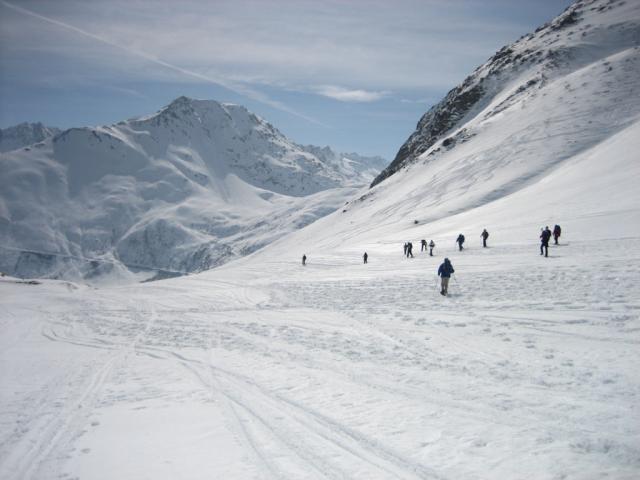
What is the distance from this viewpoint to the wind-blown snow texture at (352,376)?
6684 mm

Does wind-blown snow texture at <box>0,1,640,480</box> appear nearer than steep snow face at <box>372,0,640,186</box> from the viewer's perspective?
Yes

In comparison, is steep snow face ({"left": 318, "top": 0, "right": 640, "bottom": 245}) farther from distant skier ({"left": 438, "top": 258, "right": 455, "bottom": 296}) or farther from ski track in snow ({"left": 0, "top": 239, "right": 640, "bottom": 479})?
ski track in snow ({"left": 0, "top": 239, "right": 640, "bottom": 479})

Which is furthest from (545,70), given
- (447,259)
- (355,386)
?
(355,386)

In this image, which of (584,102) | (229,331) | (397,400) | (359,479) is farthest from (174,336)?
(584,102)

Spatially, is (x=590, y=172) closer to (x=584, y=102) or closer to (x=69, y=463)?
(x=584, y=102)

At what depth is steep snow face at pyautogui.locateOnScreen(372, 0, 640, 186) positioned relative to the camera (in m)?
89.4

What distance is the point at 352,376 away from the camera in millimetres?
10094

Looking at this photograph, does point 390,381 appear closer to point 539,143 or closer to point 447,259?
point 447,259

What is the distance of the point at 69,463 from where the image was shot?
23.9 ft

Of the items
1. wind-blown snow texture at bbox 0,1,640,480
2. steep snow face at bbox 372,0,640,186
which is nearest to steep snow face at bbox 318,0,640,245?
steep snow face at bbox 372,0,640,186

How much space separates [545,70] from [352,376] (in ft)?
393

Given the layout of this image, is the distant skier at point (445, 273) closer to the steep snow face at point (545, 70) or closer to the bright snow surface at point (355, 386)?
the bright snow surface at point (355, 386)

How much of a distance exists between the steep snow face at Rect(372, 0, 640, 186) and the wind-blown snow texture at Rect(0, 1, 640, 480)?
7816cm

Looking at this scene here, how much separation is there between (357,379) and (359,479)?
3717 mm
